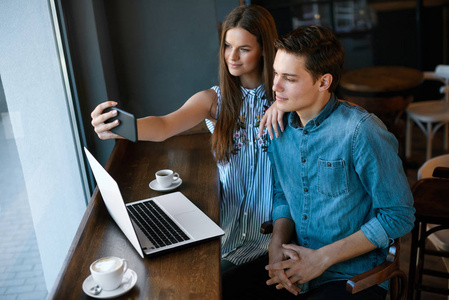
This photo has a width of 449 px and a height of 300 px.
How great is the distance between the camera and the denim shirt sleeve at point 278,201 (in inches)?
65.9

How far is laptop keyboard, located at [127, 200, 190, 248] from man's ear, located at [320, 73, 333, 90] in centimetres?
61

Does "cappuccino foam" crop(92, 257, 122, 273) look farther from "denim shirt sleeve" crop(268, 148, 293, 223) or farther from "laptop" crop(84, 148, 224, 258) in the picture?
"denim shirt sleeve" crop(268, 148, 293, 223)

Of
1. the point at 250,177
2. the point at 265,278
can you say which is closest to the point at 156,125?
the point at 250,177

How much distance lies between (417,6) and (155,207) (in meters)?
4.11

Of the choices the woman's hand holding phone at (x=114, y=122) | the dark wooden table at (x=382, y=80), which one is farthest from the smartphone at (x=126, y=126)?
the dark wooden table at (x=382, y=80)

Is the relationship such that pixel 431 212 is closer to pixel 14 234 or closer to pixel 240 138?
pixel 240 138

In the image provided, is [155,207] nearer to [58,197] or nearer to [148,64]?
[58,197]

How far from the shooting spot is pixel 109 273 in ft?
Answer: 3.76

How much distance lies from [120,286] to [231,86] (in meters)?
0.93

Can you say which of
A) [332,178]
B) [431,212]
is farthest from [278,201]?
[431,212]

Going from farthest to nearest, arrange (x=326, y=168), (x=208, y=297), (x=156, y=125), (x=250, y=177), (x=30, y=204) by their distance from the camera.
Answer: (x=250, y=177) < (x=156, y=125) < (x=30, y=204) < (x=326, y=168) < (x=208, y=297)

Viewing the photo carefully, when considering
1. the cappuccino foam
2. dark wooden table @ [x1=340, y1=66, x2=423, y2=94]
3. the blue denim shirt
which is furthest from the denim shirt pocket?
dark wooden table @ [x1=340, y1=66, x2=423, y2=94]

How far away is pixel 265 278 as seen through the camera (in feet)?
5.54

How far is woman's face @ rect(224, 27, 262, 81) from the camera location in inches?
67.8
